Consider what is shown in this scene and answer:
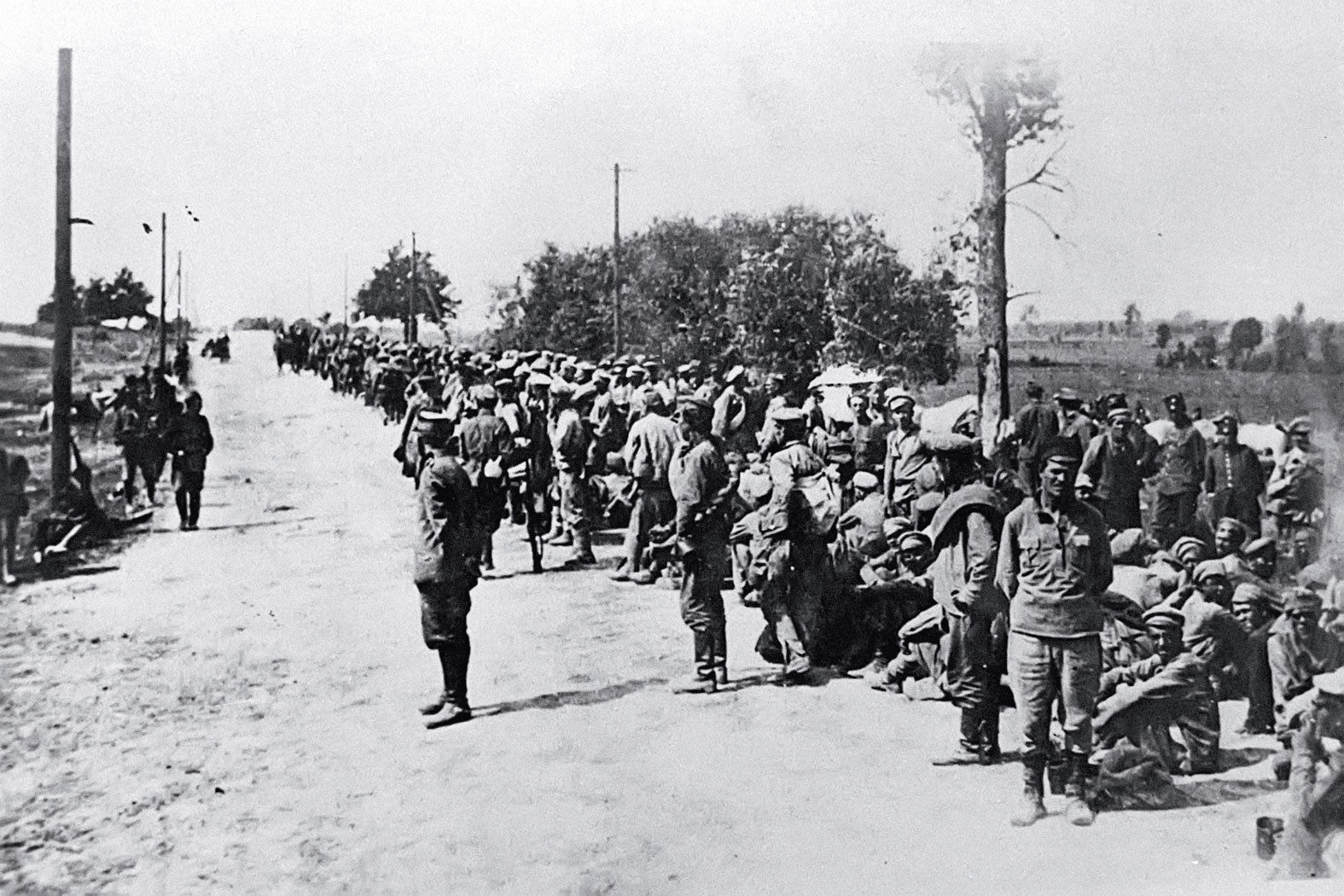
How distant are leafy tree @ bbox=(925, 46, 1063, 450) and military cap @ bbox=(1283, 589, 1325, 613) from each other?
9.29 feet

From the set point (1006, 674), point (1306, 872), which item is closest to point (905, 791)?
point (1006, 674)

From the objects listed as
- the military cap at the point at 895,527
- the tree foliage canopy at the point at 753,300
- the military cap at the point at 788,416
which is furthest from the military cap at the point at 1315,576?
the tree foliage canopy at the point at 753,300

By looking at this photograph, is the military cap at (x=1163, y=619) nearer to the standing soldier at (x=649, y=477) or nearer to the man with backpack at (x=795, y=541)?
the man with backpack at (x=795, y=541)

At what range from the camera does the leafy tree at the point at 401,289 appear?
7844mm

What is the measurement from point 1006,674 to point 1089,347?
373cm

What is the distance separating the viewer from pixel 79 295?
6.04 meters

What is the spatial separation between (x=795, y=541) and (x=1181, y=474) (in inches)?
166

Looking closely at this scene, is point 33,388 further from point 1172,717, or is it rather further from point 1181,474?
point 1181,474

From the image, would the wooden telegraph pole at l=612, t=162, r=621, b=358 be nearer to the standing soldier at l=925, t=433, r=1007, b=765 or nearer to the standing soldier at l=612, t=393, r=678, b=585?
the standing soldier at l=612, t=393, r=678, b=585

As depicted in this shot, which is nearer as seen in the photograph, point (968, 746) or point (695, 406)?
point (968, 746)

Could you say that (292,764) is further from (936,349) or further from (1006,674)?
(936,349)

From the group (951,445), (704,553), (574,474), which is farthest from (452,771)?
(574,474)

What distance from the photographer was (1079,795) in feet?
16.2

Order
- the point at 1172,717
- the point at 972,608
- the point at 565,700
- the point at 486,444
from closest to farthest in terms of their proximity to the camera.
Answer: the point at 1172,717 < the point at 972,608 < the point at 565,700 < the point at 486,444
